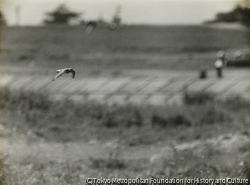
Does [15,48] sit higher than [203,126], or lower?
higher

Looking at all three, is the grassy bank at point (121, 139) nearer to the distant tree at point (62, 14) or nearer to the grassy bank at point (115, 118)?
the grassy bank at point (115, 118)

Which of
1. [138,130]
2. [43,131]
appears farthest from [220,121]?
[43,131]

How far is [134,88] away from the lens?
9.48 metres

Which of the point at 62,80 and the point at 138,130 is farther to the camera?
the point at 62,80

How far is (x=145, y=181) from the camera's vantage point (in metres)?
3.41

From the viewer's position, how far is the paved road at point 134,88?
8.80 m

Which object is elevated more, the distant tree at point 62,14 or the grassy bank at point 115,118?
the distant tree at point 62,14

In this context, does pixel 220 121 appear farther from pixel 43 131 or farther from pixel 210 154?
pixel 43 131

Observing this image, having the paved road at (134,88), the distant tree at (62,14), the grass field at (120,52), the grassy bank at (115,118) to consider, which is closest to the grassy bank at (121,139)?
the grassy bank at (115,118)

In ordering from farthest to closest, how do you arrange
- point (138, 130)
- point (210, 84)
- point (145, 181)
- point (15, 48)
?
point (15, 48), point (210, 84), point (138, 130), point (145, 181)

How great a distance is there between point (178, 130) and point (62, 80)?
374 centimetres

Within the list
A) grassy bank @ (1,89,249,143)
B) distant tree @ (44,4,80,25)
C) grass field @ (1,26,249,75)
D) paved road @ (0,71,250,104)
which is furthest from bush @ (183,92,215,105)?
grass field @ (1,26,249,75)

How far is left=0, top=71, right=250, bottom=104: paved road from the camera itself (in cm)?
880

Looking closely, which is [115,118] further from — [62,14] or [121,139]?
[62,14]
